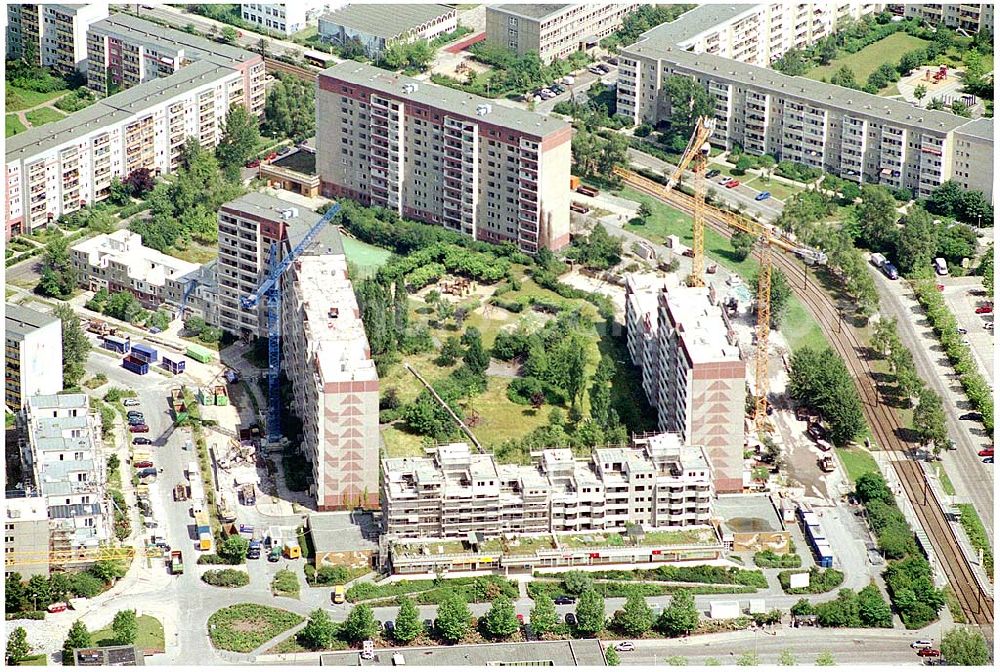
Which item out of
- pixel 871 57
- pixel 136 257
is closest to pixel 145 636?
pixel 136 257

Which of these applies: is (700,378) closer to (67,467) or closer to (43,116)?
(67,467)

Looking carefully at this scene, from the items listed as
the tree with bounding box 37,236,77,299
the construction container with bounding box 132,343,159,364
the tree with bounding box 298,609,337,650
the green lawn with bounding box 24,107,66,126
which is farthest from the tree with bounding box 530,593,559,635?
the green lawn with bounding box 24,107,66,126

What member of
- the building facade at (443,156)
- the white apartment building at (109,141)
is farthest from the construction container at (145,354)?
the building facade at (443,156)

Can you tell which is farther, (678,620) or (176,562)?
(176,562)

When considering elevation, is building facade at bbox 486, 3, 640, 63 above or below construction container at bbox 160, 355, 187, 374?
above

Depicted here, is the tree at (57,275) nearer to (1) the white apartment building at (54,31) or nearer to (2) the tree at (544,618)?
(1) the white apartment building at (54,31)

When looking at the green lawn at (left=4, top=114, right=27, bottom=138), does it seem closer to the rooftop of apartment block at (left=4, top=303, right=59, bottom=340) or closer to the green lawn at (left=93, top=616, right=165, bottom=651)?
the rooftop of apartment block at (left=4, top=303, right=59, bottom=340)
